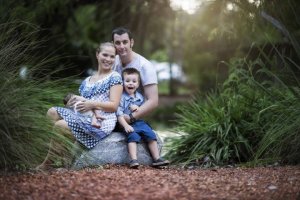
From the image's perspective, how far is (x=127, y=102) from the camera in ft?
19.3

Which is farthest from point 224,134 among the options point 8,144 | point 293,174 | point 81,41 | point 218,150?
point 81,41

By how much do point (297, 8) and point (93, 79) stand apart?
2949mm

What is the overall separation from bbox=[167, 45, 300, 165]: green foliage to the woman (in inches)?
45.2

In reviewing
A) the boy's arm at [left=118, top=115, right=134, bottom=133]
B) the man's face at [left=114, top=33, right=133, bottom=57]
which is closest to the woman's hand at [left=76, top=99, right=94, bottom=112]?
the boy's arm at [left=118, top=115, right=134, bottom=133]

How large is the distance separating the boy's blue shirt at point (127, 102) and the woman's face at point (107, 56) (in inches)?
15.3

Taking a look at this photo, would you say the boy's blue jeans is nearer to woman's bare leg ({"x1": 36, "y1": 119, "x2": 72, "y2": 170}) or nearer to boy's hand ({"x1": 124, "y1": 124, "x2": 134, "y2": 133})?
boy's hand ({"x1": 124, "y1": 124, "x2": 134, "y2": 133})

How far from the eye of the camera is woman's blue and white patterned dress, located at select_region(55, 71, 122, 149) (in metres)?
5.53

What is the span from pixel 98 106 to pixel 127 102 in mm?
441

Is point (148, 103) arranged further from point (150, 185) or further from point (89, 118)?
point (150, 185)

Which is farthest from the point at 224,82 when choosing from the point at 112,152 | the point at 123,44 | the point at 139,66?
the point at 112,152

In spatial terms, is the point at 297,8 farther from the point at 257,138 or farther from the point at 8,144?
the point at 8,144

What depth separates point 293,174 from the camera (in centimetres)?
479

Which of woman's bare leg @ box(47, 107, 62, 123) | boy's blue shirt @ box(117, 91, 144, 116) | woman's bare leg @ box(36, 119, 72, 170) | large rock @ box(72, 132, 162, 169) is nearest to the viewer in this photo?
woman's bare leg @ box(36, 119, 72, 170)

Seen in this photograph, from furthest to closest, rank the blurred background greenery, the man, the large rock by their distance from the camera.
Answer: the man → the large rock → the blurred background greenery
